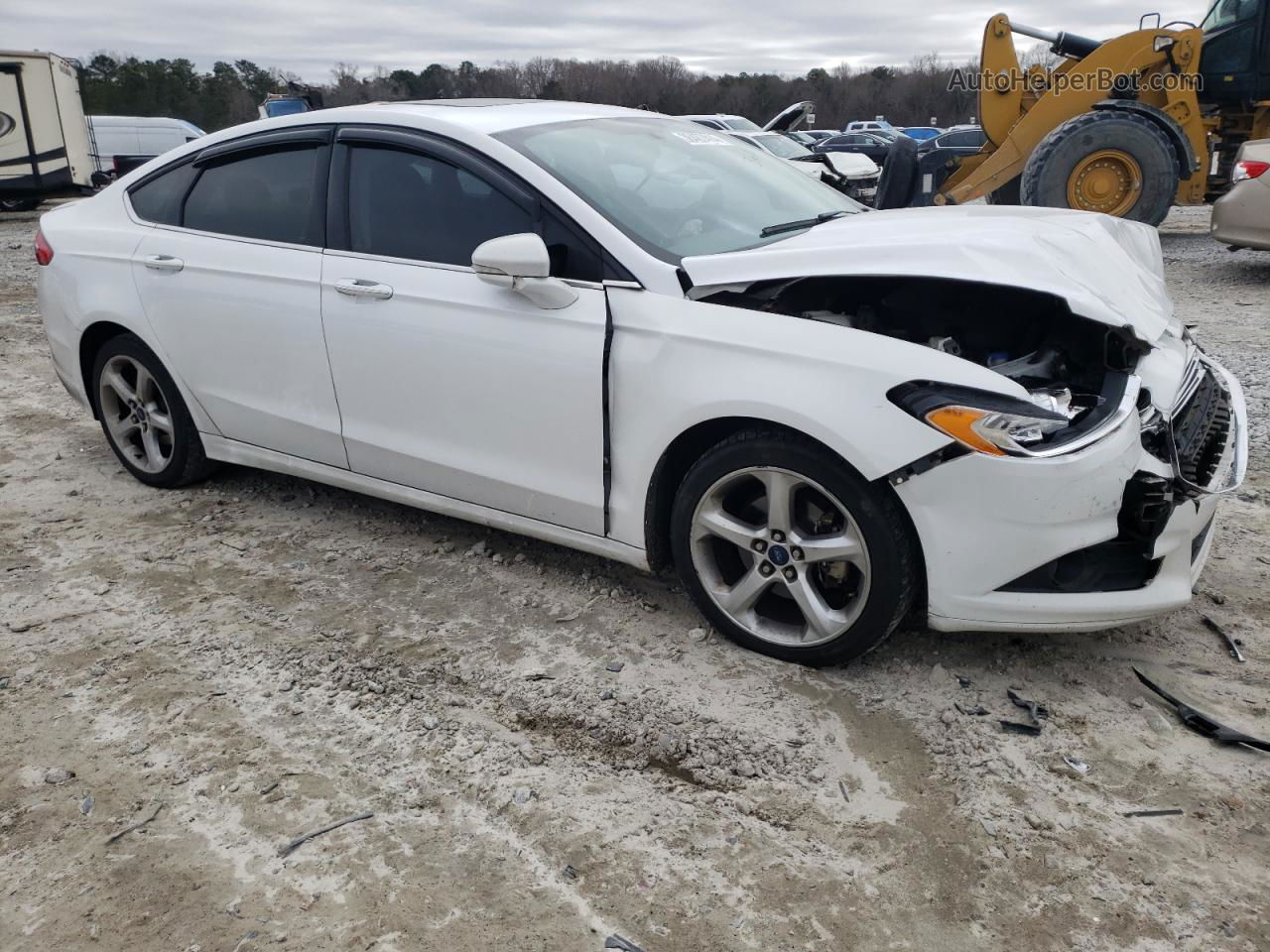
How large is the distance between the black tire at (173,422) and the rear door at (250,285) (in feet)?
0.54

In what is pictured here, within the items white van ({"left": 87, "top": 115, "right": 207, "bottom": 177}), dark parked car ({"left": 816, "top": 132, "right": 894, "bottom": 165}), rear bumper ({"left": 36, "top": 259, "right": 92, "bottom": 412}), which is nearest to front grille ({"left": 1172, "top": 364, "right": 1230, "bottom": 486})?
rear bumper ({"left": 36, "top": 259, "right": 92, "bottom": 412})

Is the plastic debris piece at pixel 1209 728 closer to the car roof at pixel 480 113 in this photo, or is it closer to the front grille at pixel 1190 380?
the front grille at pixel 1190 380

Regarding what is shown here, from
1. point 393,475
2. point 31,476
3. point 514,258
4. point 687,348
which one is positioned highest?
point 514,258

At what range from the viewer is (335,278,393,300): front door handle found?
11.4 ft

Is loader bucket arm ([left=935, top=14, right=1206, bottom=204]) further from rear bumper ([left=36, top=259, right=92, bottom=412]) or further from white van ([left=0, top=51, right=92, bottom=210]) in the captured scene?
white van ([left=0, top=51, right=92, bottom=210])

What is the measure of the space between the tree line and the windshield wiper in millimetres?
44188

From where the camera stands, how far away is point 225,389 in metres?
4.07

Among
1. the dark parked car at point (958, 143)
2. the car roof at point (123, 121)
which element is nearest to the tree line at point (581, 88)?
the car roof at point (123, 121)

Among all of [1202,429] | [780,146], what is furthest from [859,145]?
[1202,429]

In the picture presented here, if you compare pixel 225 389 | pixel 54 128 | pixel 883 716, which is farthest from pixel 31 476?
pixel 54 128

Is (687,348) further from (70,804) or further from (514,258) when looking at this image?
(70,804)

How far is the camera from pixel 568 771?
8.53 feet

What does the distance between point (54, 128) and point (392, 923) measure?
2034 cm

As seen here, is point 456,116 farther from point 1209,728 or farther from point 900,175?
point 1209,728
